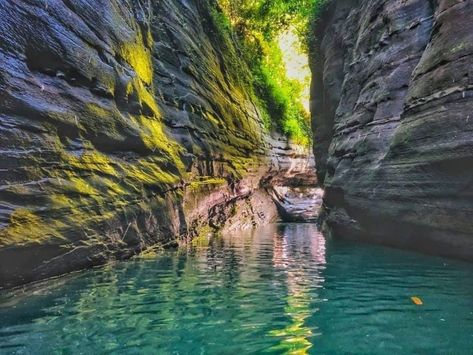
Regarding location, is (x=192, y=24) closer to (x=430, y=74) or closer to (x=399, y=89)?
(x=399, y=89)

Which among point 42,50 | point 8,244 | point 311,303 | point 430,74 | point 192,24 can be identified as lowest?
point 311,303

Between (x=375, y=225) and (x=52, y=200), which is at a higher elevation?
(x=52, y=200)

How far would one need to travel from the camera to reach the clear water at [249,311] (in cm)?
327

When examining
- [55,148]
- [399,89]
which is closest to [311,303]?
[55,148]

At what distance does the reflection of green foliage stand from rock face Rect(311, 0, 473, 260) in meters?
7.54

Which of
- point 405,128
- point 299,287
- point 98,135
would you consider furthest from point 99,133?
point 405,128

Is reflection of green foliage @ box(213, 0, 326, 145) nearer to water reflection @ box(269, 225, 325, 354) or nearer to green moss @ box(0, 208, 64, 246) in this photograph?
water reflection @ box(269, 225, 325, 354)

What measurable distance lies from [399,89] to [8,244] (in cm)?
932

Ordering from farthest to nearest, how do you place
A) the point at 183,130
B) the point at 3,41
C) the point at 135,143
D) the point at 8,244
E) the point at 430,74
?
1. the point at 183,130
2. the point at 135,143
3. the point at 430,74
4. the point at 3,41
5. the point at 8,244

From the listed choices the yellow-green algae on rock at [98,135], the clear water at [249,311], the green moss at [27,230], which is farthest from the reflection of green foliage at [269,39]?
the green moss at [27,230]

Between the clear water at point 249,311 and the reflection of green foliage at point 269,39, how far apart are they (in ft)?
53.9

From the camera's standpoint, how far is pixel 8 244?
5.22 m

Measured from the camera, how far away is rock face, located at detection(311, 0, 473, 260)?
697 cm

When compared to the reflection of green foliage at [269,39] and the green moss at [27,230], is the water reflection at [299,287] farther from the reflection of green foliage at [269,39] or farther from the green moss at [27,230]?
the reflection of green foliage at [269,39]
